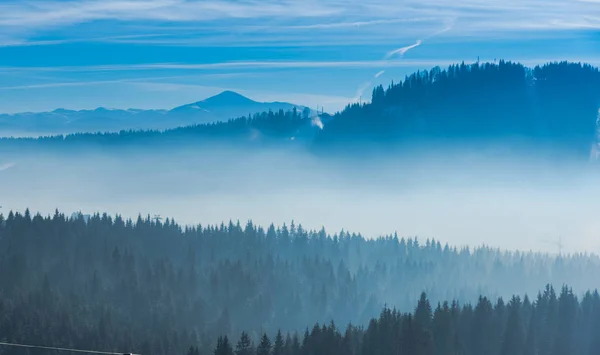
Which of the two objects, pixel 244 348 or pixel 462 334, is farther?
pixel 462 334

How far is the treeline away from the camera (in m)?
139

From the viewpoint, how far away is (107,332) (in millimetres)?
153375

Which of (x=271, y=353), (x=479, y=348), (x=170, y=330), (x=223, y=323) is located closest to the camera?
(x=271, y=353)

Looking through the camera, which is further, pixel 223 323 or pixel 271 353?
pixel 223 323

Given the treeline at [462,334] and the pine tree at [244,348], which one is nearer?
the treeline at [462,334]

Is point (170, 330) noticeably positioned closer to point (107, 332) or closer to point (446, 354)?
point (107, 332)

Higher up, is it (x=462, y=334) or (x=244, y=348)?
(x=244, y=348)

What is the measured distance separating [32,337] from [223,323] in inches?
1625

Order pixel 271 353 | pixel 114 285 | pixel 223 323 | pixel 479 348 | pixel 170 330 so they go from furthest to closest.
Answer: pixel 114 285
pixel 223 323
pixel 170 330
pixel 479 348
pixel 271 353

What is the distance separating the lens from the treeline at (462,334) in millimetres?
139375

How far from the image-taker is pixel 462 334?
15488 centimetres

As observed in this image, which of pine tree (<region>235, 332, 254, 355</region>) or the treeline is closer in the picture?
the treeline

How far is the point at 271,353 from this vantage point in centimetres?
14012

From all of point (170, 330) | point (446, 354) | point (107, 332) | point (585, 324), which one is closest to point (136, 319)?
point (170, 330)
